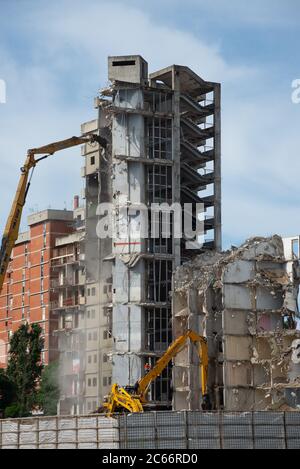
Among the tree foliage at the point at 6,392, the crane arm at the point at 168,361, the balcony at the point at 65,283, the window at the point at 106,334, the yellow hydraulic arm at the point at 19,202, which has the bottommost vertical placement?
the crane arm at the point at 168,361

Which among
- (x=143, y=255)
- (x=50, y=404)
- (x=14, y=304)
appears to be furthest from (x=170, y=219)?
(x=14, y=304)

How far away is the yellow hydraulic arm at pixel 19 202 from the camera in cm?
7219

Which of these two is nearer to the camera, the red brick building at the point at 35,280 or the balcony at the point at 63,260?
the balcony at the point at 63,260

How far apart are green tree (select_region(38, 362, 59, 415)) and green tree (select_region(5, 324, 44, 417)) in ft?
2.87

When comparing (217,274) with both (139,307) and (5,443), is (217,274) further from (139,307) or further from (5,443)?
(5,443)

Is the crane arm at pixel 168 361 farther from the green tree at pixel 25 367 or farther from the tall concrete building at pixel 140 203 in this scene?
the green tree at pixel 25 367

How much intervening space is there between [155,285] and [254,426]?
148 feet

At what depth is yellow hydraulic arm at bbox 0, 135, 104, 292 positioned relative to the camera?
237 feet

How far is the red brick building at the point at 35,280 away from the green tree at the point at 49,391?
23997 millimetres

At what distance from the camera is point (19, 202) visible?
74125mm

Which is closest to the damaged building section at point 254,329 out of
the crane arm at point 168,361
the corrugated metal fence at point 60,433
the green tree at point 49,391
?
the crane arm at point 168,361
